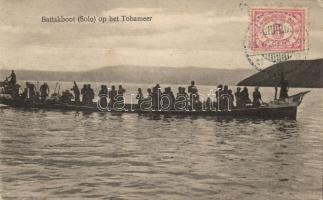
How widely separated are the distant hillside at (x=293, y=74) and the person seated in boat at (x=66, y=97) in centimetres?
103

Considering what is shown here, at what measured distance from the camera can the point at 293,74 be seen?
8.68 feet

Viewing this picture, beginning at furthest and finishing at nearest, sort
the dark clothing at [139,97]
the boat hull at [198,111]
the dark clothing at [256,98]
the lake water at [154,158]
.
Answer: the dark clothing at [256,98], the boat hull at [198,111], the dark clothing at [139,97], the lake water at [154,158]

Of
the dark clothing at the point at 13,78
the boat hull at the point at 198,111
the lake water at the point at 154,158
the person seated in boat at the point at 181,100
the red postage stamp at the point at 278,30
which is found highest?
the red postage stamp at the point at 278,30

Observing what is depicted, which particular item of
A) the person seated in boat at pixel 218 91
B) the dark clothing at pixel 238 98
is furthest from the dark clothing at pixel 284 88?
the person seated in boat at pixel 218 91

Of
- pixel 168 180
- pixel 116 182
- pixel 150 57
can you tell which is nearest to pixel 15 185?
pixel 116 182

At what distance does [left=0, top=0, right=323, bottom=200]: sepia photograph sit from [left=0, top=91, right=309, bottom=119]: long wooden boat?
2cm

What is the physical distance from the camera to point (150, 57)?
2615mm

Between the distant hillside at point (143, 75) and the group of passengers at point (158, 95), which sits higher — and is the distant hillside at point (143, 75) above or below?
above

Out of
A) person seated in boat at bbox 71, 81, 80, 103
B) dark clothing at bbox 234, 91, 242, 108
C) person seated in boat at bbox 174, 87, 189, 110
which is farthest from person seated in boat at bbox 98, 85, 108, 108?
dark clothing at bbox 234, 91, 242, 108

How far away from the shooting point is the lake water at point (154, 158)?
2.50 m

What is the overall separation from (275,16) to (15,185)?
5.73 ft

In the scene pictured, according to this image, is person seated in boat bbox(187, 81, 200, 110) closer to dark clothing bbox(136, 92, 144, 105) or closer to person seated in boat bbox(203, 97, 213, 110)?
person seated in boat bbox(203, 97, 213, 110)

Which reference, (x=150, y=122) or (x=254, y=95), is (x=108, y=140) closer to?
(x=150, y=122)

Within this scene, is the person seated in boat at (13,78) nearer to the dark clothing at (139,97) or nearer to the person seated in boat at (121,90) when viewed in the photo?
the person seated in boat at (121,90)
